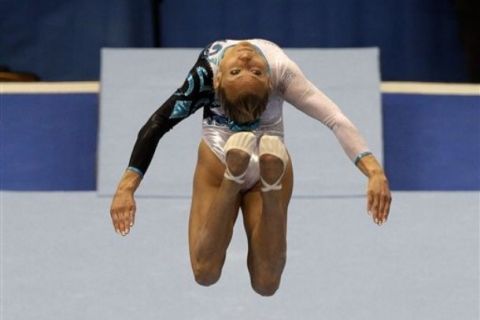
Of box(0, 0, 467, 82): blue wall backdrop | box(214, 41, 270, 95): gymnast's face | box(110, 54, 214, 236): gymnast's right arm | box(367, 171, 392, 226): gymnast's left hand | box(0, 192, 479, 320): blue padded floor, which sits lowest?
box(0, 192, 479, 320): blue padded floor

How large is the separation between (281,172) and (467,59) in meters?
4.01

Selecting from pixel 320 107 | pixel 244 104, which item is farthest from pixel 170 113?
pixel 320 107

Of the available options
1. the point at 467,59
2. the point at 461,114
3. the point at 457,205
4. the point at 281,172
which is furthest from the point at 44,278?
the point at 467,59

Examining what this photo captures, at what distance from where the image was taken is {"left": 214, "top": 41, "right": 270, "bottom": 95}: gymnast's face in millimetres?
3088

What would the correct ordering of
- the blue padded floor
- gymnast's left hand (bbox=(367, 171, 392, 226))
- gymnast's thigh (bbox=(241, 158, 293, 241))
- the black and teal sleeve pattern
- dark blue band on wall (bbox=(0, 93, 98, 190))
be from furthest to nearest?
dark blue band on wall (bbox=(0, 93, 98, 190)) < the blue padded floor < gymnast's thigh (bbox=(241, 158, 293, 241)) < the black and teal sleeve pattern < gymnast's left hand (bbox=(367, 171, 392, 226))

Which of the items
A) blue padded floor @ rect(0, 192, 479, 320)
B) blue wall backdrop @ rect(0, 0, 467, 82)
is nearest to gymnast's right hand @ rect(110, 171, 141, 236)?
blue padded floor @ rect(0, 192, 479, 320)

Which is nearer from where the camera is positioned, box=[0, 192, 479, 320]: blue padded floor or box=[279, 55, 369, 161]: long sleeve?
box=[279, 55, 369, 161]: long sleeve

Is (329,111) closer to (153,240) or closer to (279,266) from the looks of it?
(279,266)

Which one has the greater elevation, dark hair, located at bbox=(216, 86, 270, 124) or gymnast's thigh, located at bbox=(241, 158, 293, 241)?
dark hair, located at bbox=(216, 86, 270, 124)

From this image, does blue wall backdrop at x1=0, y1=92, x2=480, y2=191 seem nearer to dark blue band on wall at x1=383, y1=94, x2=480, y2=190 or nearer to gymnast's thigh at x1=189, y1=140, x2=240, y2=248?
dark blue band on wall at x1=383, y1=94, x2=480, y2=190

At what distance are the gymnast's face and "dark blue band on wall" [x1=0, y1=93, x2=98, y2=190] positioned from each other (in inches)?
112

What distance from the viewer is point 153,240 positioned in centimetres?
495

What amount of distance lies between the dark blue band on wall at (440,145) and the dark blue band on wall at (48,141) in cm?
174

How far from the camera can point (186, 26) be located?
21.6 ft
